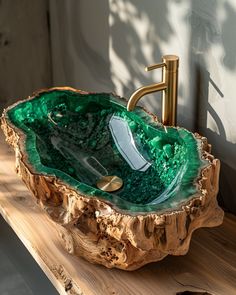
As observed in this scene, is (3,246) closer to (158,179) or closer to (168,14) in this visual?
(158,179)

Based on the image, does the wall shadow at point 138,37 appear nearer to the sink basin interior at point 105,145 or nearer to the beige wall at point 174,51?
the beige wall at point 174,51

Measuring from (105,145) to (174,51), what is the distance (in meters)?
0.31

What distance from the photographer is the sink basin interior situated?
1.25 metres

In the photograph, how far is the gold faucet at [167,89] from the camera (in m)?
1.28

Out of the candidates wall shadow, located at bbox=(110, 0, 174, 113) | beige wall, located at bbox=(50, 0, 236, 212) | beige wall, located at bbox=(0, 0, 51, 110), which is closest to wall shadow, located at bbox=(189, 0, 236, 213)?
beige wall, located at bbox=(50, 0, 236, 212)

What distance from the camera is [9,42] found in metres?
1.93

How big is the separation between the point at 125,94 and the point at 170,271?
650 mm

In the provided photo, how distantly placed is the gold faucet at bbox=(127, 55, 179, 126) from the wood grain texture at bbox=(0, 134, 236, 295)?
11.9 inches

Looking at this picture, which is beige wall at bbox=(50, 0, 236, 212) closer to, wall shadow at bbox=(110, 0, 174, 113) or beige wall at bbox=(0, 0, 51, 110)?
wall shadow at bbox=(110, 0, 174, 113)

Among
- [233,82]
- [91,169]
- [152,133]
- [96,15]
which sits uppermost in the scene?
[96,15]

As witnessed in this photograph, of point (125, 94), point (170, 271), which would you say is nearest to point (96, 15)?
point (125, 94)

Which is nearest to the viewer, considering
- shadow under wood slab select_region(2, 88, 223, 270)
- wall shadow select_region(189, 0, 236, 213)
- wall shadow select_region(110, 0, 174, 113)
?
shadow under wood slab select_region(2, 88, 223, 270)

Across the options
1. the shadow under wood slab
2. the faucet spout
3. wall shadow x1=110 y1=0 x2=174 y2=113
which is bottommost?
the shadow under wood slab

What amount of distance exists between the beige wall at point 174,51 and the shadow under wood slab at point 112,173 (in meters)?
0.13
